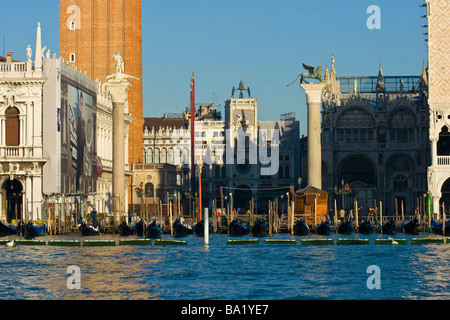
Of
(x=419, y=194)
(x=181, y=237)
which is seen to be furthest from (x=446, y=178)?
(x=181, y=237)

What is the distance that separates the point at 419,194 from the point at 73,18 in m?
32.6

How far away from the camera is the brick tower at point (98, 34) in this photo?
82438 mm

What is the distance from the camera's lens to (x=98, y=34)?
273 feet

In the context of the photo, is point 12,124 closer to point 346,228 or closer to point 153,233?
point 153,233

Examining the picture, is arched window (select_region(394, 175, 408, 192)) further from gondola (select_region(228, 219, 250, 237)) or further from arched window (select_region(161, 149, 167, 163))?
gondola (select_region(228, 219, 250, 237))

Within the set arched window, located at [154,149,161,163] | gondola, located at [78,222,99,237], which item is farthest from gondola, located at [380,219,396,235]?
arched window, located at [154,149,161,163]

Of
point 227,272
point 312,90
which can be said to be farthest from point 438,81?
point 227,272

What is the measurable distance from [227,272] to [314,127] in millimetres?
25278

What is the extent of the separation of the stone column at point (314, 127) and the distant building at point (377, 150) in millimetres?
24832

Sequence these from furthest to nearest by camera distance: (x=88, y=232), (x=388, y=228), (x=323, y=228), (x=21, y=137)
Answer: (x=388, y=228) < (x=21, y=137) < (x=323, y=228) < (x=88, y=232)

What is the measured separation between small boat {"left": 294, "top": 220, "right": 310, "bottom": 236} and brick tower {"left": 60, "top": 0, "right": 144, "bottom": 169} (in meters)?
32.1

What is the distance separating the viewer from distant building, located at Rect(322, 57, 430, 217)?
280 ft

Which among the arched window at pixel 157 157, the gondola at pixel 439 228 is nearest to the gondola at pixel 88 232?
the gondola at pixel 439 228

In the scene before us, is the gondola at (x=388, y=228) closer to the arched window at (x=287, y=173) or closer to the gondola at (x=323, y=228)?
the gondola at (x=323, y=228)
